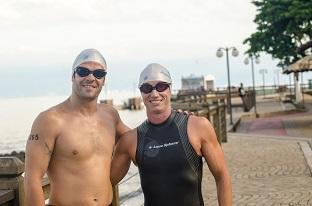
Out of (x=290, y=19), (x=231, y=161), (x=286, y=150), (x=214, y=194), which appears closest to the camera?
(x=214, y=194)

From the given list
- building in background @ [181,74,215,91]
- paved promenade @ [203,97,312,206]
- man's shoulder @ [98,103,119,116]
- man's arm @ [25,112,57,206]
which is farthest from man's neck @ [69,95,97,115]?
building in background @ [181,74,215,91]

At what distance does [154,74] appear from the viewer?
11.3 feet

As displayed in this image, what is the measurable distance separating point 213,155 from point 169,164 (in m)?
0.33

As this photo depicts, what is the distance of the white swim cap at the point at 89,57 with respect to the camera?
132 inches

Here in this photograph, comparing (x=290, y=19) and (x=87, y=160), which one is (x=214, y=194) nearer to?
(x=87, y=160)

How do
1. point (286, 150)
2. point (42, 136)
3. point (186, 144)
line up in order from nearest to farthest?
point (42, 136) < point (186, 144) < point (286, 150)

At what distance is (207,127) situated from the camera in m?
3.44

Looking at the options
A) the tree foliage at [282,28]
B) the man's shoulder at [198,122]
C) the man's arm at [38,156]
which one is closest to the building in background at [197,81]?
the tree foliage at [282,28]

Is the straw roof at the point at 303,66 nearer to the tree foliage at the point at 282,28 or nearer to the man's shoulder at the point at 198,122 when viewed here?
the tree foliage at the point at 282,28

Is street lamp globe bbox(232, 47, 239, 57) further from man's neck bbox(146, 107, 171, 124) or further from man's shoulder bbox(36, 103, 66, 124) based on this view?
man's shoulder bbox(36, 103, 66, 124)

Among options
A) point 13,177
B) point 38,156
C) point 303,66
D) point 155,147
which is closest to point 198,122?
point 155,147

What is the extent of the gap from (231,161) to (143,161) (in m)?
8.64

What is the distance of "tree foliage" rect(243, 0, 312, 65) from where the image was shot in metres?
27.1

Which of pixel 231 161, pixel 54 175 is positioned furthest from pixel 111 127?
pixel 231 161
